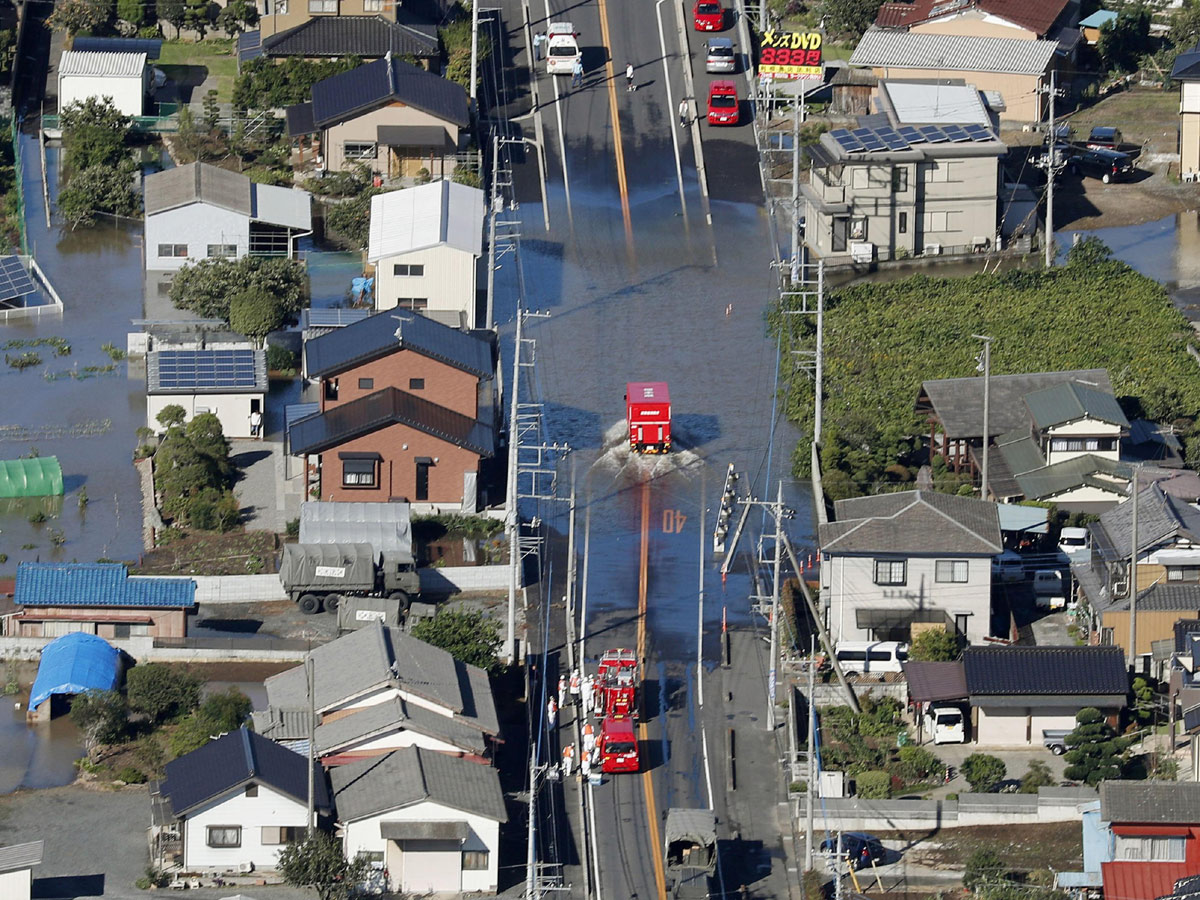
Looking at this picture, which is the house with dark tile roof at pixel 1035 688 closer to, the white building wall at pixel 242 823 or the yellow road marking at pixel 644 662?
the yellow road marking at pixel 644 662

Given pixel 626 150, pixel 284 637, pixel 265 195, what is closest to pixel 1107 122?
pixel 626 150

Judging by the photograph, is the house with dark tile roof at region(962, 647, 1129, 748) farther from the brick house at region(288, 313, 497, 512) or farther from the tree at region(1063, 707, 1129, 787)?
the brick house at region(288, 313, 497, 512)

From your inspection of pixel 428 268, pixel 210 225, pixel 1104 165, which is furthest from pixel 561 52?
pixel 1104 165

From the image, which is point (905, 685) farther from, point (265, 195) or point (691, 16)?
point (691, 16)

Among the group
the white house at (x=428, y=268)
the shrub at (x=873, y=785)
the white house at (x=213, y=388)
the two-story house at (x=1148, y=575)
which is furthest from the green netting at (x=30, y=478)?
the two-story house at (x=1148, y=575)

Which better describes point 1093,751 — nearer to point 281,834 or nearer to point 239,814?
point 281,834
